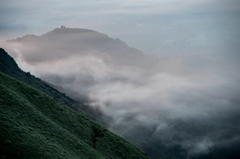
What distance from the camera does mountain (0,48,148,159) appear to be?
119 feet

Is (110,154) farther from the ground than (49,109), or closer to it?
closer to it

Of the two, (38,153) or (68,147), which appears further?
(68,147)

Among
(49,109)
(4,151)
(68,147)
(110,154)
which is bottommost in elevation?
(4,151)

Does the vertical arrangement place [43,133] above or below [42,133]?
above

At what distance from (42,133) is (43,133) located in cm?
40

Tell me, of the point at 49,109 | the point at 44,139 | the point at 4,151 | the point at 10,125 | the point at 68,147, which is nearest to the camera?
the point at 4,151

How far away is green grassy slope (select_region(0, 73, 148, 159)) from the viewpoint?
119 ft

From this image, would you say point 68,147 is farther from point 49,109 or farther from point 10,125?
point 49,109

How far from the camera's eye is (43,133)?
46.2 m

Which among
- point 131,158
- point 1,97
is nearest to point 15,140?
point 1,97

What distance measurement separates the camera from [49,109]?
64812 millimetres

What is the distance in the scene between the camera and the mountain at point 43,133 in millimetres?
36281

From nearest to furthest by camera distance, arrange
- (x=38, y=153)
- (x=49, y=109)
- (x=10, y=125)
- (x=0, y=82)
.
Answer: (x=38, y=153) < (x=10, y=125) < (x=0, y=82) < (x=49, y=109)

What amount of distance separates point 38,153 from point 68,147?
1258cm
